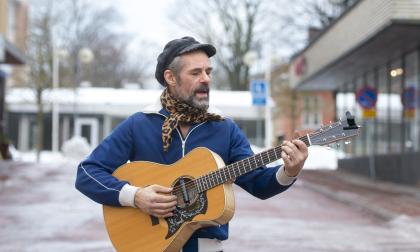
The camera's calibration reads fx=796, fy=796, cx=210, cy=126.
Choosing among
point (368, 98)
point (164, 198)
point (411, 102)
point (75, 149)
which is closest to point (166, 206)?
point (164, 198)

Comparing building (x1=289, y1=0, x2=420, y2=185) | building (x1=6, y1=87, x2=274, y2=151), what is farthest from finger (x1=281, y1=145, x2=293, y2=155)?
building (x1=6, y1=87, x2=274, y2=151)

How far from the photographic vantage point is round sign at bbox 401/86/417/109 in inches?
811

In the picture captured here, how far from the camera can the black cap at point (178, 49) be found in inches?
151

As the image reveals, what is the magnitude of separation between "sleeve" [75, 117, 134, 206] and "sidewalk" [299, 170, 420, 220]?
948 centimetres

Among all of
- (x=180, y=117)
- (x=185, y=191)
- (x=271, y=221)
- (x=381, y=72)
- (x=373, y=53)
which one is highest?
(x=373, y=53)

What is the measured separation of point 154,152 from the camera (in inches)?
154

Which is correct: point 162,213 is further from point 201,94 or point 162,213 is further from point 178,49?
point 178,49

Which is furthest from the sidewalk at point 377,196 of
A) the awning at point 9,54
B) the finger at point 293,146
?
the awning at point 9,54

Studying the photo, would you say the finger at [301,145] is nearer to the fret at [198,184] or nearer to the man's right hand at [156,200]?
the fret at [198,184]

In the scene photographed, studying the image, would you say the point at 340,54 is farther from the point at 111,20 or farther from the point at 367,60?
the point at 111,20

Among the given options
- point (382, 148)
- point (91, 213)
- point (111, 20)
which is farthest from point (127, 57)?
point (91, 213)

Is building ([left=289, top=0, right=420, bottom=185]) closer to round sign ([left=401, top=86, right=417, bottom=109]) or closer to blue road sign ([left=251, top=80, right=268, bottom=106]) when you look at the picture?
round sign ([left=401, top=86, right=417, bottom=109])

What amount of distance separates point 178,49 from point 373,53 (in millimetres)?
19075

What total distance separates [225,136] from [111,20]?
54.8 meters
